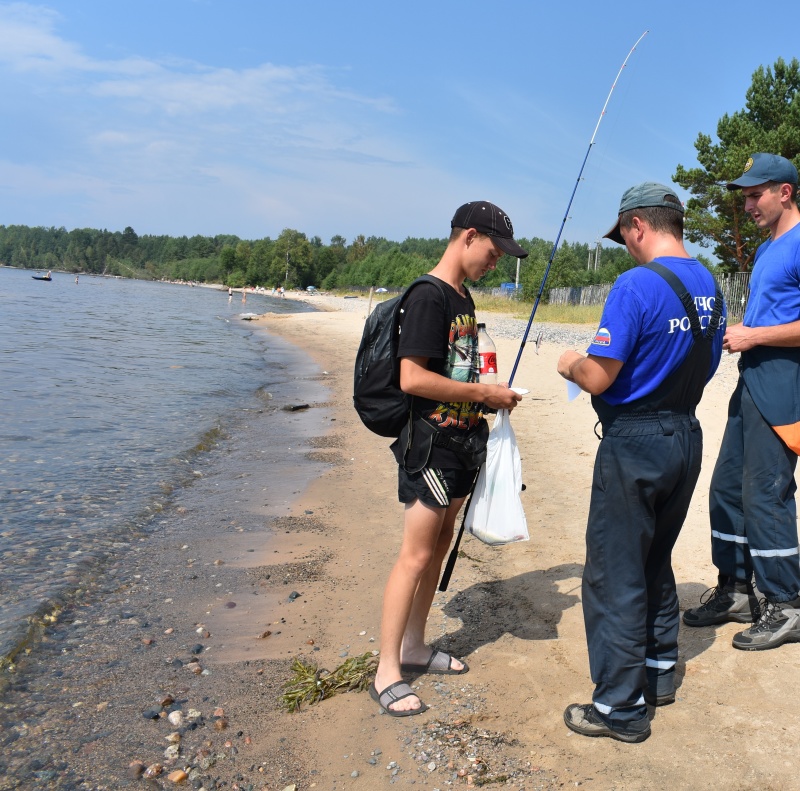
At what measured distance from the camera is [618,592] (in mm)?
2922

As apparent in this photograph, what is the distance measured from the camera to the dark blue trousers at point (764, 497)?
11.7 feet

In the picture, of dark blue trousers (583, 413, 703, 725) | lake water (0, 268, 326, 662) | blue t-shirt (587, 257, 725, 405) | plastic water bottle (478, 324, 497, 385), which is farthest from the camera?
lake water (0, 268, 326, 662)

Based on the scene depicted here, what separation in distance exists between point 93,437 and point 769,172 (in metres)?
9.13

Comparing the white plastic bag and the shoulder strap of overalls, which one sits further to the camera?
the white plastic bag

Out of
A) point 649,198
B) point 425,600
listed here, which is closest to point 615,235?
point 649,198

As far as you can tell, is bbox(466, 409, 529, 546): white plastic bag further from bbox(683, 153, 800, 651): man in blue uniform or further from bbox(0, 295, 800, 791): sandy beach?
bbox(683, 153, 800, 651): man in blue uniform

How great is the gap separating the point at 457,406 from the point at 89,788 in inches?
85.6

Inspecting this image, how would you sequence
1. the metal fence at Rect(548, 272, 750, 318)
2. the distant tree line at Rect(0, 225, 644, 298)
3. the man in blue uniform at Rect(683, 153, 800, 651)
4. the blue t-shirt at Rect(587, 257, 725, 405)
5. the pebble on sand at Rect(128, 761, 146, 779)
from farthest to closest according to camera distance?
the distant tree line at Rect(0, 225, 644, 298)
the metal fence at Rect(548, 272, 750, 318)
the man in blue uniform at Rect(683, 153, 800, 651)
the pebble on sand at Rect(128, 761, 146, 779)
the blue t-shirt at Rect(587, 257, 725, 405)

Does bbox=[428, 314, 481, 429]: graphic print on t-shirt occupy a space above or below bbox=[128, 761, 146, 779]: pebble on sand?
above

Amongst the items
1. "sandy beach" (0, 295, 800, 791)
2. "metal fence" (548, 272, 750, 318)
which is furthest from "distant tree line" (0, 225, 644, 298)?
"sandy beach" (0, 295, 800, 791)

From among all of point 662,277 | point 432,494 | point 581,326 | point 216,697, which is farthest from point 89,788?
point 581,326

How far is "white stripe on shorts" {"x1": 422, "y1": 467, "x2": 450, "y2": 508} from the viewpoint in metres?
3.14

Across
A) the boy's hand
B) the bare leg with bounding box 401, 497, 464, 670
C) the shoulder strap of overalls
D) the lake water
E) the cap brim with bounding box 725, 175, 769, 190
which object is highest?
the cap brim with bounding box 725, 175, 769, 190

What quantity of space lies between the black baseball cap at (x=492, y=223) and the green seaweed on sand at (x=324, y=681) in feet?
6.96
